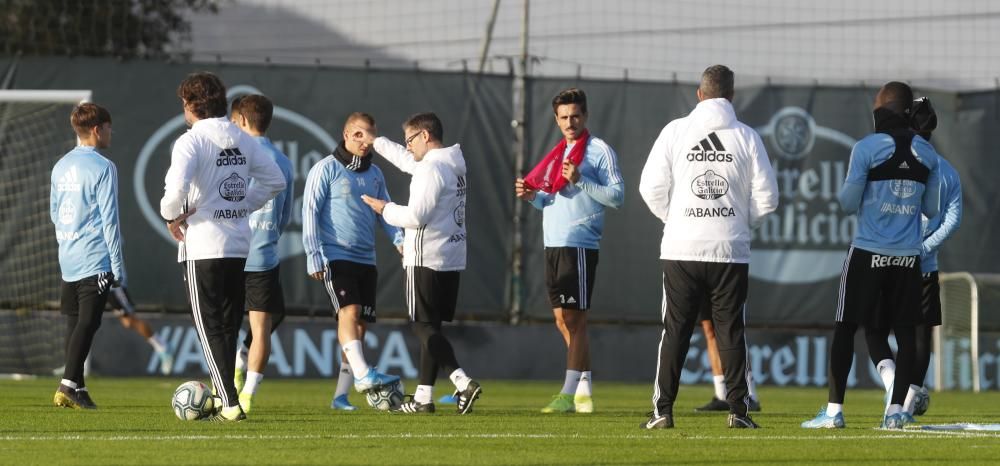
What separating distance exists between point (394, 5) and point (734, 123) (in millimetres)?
10592

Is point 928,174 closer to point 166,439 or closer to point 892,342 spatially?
point 166,439

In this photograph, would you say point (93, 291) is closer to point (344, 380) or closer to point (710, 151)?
point (344, 380)

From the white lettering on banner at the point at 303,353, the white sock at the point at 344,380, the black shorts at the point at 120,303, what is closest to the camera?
the white sock at the point at 344,380

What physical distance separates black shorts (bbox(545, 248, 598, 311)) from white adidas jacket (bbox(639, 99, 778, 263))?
2470mm

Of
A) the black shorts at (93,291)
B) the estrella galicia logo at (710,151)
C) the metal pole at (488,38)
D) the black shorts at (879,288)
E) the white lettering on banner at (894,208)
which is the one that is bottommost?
the black shorts at (93,291)

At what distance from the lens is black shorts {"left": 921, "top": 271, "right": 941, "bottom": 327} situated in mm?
10562

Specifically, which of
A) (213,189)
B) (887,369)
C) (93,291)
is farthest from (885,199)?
(93,291)

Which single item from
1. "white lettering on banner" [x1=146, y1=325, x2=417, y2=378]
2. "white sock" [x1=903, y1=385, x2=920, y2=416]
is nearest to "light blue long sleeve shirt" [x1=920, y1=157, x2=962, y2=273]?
"white sock" [x1=903, y1=385, x2=920, y2=416]

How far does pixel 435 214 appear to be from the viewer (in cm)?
1009

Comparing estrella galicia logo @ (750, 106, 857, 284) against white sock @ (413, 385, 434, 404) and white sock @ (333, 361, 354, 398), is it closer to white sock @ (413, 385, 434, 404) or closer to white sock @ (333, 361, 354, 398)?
white sock @ (333, 361, 354, 398)

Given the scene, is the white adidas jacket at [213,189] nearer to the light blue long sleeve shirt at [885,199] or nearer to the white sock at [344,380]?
the white sock at [344,380]

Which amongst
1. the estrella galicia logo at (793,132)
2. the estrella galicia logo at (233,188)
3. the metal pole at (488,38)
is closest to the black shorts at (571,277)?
the estrella galicia logo at (233,188)

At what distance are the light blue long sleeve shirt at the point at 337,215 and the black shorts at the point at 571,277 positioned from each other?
1383 mm

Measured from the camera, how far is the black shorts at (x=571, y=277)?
11.0 m
